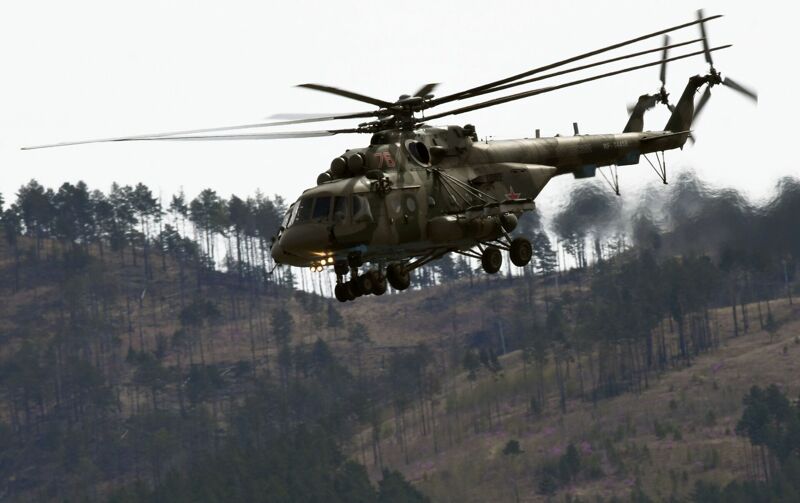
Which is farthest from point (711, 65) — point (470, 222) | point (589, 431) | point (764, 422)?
point (589, 431)

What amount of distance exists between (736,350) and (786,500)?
116 feet

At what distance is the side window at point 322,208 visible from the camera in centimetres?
3472

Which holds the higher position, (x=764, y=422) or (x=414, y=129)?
(x=414, y=129)

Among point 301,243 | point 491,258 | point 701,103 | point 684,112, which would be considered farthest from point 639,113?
point 301,243

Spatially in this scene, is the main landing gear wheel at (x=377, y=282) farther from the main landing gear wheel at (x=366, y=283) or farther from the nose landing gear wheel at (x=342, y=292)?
the nose landing gear wheel at (x=342, y=292)

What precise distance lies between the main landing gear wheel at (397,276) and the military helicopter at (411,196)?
23mm

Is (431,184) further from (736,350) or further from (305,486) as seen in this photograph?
(736,350)

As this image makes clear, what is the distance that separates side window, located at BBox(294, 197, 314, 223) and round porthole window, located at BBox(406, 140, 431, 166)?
302 centimetres

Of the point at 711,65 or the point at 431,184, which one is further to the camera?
the point at 711,65

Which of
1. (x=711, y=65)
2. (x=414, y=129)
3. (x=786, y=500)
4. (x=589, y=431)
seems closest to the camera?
(x=414, y=129)

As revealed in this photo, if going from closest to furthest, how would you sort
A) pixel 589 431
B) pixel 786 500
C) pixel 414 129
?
1. pixel 414 129
2. pixel 786 500
3. pixel 589 431

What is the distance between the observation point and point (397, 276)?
118ft

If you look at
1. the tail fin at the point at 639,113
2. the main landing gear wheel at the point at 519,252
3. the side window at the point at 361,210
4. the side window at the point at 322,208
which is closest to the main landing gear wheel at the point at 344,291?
the side window at the point at 361,210

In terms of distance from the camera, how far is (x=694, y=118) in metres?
45.8
